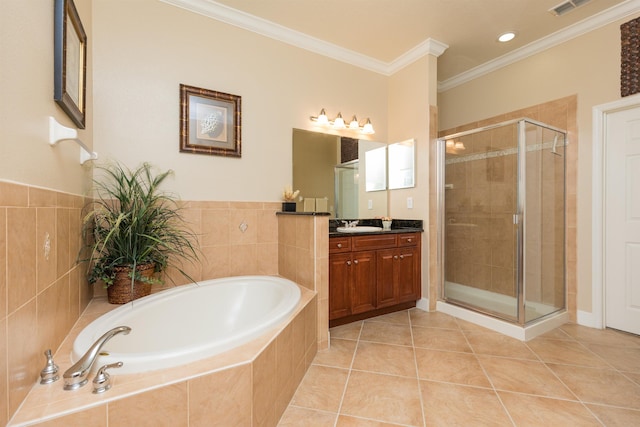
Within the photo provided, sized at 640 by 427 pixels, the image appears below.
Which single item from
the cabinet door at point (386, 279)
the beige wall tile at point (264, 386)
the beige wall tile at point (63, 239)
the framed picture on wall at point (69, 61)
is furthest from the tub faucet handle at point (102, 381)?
the cabinet door at point (386, 279)

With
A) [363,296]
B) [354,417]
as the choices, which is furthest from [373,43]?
[354,417]

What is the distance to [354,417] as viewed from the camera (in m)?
1.37

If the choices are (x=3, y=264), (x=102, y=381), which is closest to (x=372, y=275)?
(x=102, y=381)

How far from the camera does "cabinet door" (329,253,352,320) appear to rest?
7.63 ft

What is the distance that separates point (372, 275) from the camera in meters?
2.53

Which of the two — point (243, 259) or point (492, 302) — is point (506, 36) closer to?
point (492, 302)

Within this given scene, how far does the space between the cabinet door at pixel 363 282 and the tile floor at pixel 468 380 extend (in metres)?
0.22

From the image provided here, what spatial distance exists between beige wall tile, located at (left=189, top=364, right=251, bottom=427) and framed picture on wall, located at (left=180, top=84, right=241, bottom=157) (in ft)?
5.80

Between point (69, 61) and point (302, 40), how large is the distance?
194 centimetres

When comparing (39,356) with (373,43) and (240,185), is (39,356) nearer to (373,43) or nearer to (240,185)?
(240,185)

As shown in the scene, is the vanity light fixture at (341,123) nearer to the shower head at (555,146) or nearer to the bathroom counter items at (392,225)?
the bathroom counter items at (392,225)

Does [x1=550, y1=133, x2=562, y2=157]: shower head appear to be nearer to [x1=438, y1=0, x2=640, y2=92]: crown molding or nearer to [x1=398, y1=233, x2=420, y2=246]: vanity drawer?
[x1=438, y1=0, x2=640, y2=92]: crown molding

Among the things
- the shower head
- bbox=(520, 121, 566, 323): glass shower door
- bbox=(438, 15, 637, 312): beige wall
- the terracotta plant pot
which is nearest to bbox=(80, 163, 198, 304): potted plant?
the terracotta plant pot

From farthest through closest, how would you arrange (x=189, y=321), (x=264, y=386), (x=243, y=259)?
(x=243, y=259), (x=189, y=321), (x=264, y=386)
